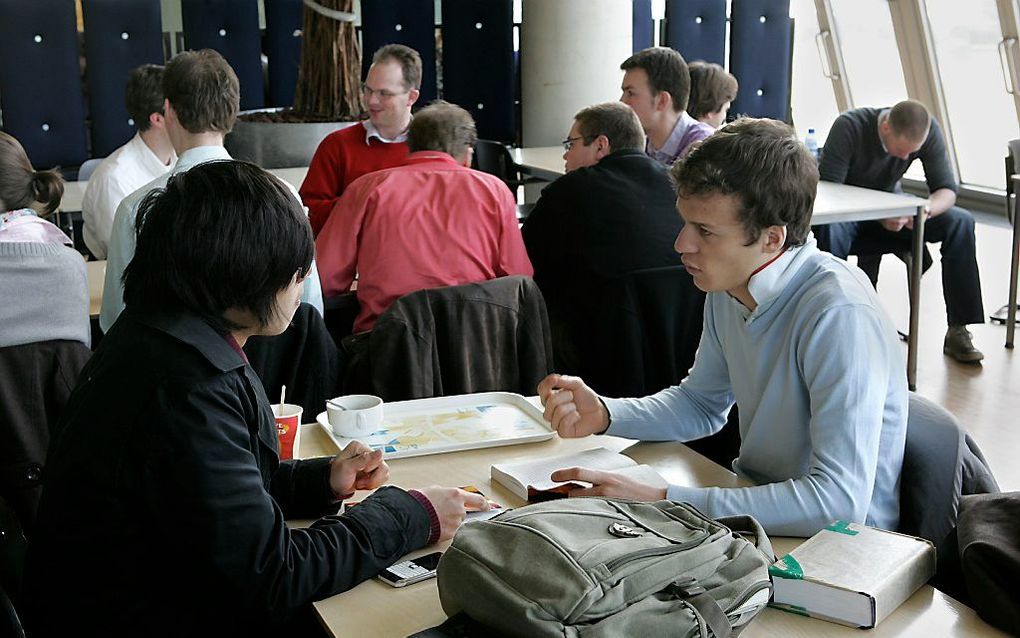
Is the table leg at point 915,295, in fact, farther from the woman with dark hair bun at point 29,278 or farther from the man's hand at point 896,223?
the woman with dark hair bun at point 29,278

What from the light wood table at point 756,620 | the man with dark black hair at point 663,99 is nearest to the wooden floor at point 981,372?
the man with dark black hair at point 663,99

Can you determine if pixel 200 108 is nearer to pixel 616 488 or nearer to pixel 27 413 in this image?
pixel 27 413

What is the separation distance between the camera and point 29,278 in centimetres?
246

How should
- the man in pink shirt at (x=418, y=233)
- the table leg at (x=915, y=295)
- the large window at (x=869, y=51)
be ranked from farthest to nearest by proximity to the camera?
the large window at (x=869, y=51), the table leg at (x=915, y=295), the man in pink shirt at (x=418, y=233)

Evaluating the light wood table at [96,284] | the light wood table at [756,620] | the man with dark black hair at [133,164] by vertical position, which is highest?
the man with dark black hair at [133,164]

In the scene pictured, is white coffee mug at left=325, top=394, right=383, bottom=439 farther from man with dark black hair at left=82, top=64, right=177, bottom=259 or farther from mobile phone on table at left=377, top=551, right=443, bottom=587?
man with dark black hair at left=82, top=64, right=177, bottom=259

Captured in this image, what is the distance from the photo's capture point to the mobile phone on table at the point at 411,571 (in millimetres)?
1453

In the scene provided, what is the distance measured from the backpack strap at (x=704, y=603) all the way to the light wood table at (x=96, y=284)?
212 cm

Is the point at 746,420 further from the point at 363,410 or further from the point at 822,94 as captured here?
the point at 822,94

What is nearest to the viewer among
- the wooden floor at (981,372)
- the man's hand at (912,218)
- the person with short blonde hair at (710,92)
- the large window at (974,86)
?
the wooden floor at (981,372)

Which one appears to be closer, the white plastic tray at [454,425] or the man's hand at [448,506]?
the man's hand at [448,506]

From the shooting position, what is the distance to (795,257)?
183cm

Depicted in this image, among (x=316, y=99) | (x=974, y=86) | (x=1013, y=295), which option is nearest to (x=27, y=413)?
(x=316, y=99)

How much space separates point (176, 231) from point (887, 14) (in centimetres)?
858
